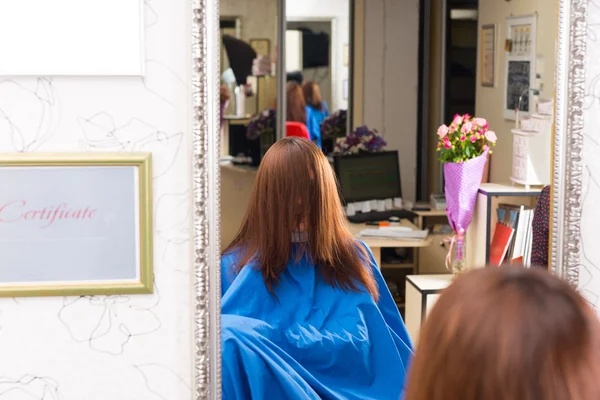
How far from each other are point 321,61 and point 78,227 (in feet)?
11.3

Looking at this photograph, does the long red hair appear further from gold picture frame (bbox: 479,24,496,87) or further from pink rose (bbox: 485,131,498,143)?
pink rose (bbox: 485,131,498,143)

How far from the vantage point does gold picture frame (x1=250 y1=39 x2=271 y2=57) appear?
16.6ft

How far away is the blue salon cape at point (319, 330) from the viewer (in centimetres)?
221

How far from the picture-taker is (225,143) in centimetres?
507

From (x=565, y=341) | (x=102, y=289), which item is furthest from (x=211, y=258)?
(x=565, y=341)

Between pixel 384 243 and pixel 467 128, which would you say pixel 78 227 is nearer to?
pixel 467 128

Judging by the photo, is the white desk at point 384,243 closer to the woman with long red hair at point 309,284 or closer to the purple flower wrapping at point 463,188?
the purple flower wrapping at point 463,188

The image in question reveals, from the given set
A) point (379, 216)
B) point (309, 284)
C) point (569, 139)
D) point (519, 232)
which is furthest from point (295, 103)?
point (569, 139)

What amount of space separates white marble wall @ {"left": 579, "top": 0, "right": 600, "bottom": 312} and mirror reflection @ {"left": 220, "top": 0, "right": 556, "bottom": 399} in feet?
0.55

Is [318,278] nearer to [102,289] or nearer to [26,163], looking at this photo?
[102,289]

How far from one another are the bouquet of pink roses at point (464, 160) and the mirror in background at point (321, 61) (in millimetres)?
2019

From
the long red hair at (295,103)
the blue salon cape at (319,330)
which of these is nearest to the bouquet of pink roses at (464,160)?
the blue salon cape at (319,330)

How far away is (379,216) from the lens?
4469mm

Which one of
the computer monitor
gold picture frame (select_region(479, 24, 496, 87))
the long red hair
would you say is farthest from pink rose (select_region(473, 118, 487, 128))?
the long red hair
